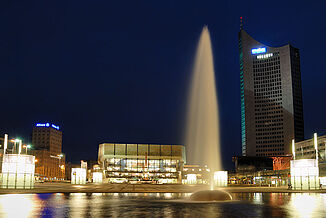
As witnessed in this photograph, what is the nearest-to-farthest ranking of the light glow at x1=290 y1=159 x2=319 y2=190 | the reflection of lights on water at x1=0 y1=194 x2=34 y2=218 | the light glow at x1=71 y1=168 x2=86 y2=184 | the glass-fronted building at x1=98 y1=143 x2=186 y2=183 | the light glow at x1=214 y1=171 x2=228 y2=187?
the reflection of lights on water at x1=0 y1=194 x2=34 y2=218
the light glow at x1=290 y1=159 x2=319 y2=190
the light glow at x1=214 y1=171 x2=228 y2=187
the light glow at x1=71 y1=168 x2=86 y2=184
the glass-fronted building at x1=98 y1=143 x2=186 y2=183

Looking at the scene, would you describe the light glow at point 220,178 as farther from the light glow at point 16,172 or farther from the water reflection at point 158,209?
the water reflection at point 158,209

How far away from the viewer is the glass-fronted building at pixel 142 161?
470ft

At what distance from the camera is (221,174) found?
2832 inches

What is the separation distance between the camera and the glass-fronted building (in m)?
143

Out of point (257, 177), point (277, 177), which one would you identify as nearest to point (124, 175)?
point (257, 177)

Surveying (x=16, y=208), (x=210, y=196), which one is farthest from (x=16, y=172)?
(x=210, y=196)

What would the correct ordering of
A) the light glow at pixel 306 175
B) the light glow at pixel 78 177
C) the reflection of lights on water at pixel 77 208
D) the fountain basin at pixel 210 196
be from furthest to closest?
the light glow at pixel 78 177, the light glow at pixel 306 175, the fountain basin at pixel 210 196, the reflection of lights on water at pixel 77 208

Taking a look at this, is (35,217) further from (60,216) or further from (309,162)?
(309,162)

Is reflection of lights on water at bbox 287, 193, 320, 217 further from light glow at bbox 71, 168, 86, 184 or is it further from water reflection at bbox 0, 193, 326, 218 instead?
light glow at bbox 71, 168, 86, 184

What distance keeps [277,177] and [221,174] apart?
21.3m

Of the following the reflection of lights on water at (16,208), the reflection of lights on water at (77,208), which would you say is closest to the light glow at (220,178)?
the reflection of lights on water at (77,208)

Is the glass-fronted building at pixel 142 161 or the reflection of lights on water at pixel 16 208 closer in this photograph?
the reflection of lights on water at pixel 16 208

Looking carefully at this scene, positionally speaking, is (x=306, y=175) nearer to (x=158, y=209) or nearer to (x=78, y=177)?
(x=158, y=209)

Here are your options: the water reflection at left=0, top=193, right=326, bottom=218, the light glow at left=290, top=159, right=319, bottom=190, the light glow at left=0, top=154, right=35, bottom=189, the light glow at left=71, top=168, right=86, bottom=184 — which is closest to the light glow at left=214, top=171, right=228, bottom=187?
the light glow at left=290, top=159, right=319, bottom=190
